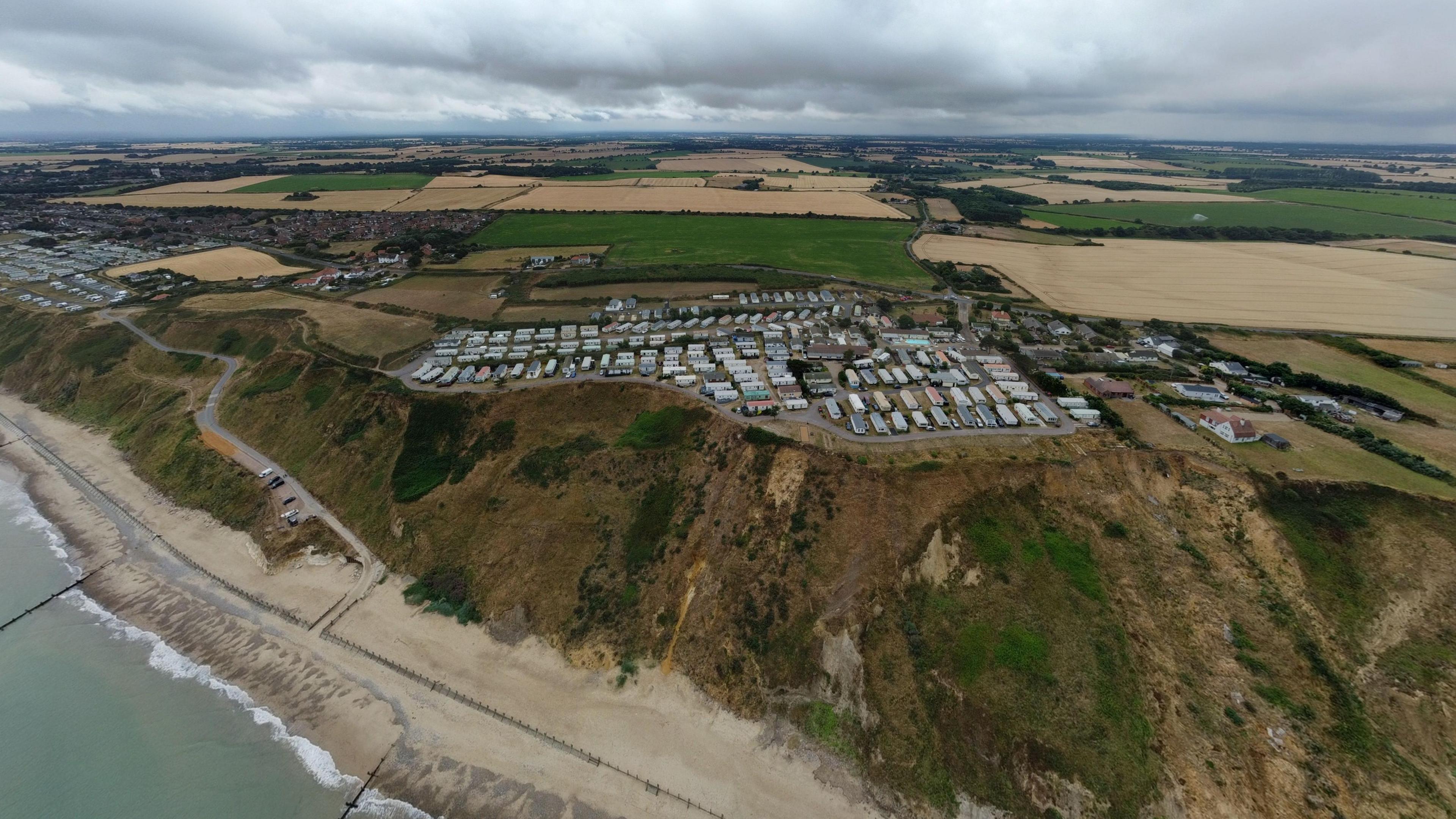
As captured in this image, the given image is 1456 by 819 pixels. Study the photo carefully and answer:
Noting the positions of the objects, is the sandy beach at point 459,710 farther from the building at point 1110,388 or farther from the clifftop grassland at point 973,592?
the building at point 1110,388

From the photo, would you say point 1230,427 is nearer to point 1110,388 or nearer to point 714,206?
point 1110,388

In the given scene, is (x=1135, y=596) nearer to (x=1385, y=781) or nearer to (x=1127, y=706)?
(x=1127, y=706)

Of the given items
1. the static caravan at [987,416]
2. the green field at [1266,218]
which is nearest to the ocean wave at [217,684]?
the static caravan at [987,416]

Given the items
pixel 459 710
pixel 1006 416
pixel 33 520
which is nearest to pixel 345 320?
pixel 33 520

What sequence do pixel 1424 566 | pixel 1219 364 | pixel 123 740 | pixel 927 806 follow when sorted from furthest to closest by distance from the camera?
pixel 1219 364, pixel 123 740, pixel 1424 566, pixel 927 806

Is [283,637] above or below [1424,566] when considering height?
below

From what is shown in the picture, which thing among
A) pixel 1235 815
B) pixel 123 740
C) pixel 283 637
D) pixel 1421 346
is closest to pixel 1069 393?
pixel 1235 815
